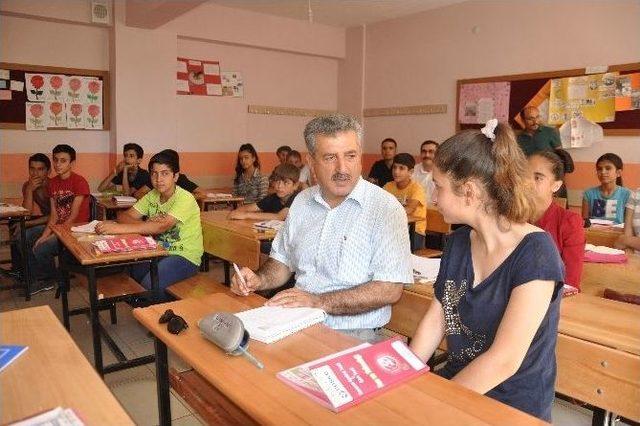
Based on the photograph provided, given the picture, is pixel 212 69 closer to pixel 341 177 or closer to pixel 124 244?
pixel 124 244

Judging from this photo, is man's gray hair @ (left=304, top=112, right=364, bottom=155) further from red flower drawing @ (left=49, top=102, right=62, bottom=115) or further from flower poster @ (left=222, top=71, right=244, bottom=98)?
flower poster @ (left=222, top=71, right=244, bottom=98)

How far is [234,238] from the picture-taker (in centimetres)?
344

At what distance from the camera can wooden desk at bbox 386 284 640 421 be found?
58.1 inches

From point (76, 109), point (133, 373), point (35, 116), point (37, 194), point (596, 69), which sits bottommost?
point (133, 373)

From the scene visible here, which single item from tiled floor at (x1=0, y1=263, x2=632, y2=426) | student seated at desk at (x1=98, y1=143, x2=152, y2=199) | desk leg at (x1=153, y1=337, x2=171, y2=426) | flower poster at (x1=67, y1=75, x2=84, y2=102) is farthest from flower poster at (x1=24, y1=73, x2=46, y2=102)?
desk leg at (x1=153, y1=337, x2=171, y2=426)

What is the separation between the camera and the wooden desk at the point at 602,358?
147 centimetres

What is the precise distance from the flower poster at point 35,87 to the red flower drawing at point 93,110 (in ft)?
1.60

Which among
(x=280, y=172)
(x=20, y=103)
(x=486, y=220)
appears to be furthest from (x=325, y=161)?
(x=20, y=103)

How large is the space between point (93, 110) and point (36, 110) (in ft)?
1.93

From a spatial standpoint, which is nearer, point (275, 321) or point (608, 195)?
→ point (275, 321)

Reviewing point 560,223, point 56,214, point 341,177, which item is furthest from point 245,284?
point 56,214

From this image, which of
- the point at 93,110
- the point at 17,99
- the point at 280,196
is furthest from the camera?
the point at 93,110

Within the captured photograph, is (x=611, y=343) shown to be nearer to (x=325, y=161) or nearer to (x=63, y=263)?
(x=325, y=161)

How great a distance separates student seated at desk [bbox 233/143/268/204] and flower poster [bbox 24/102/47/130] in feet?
7.18
